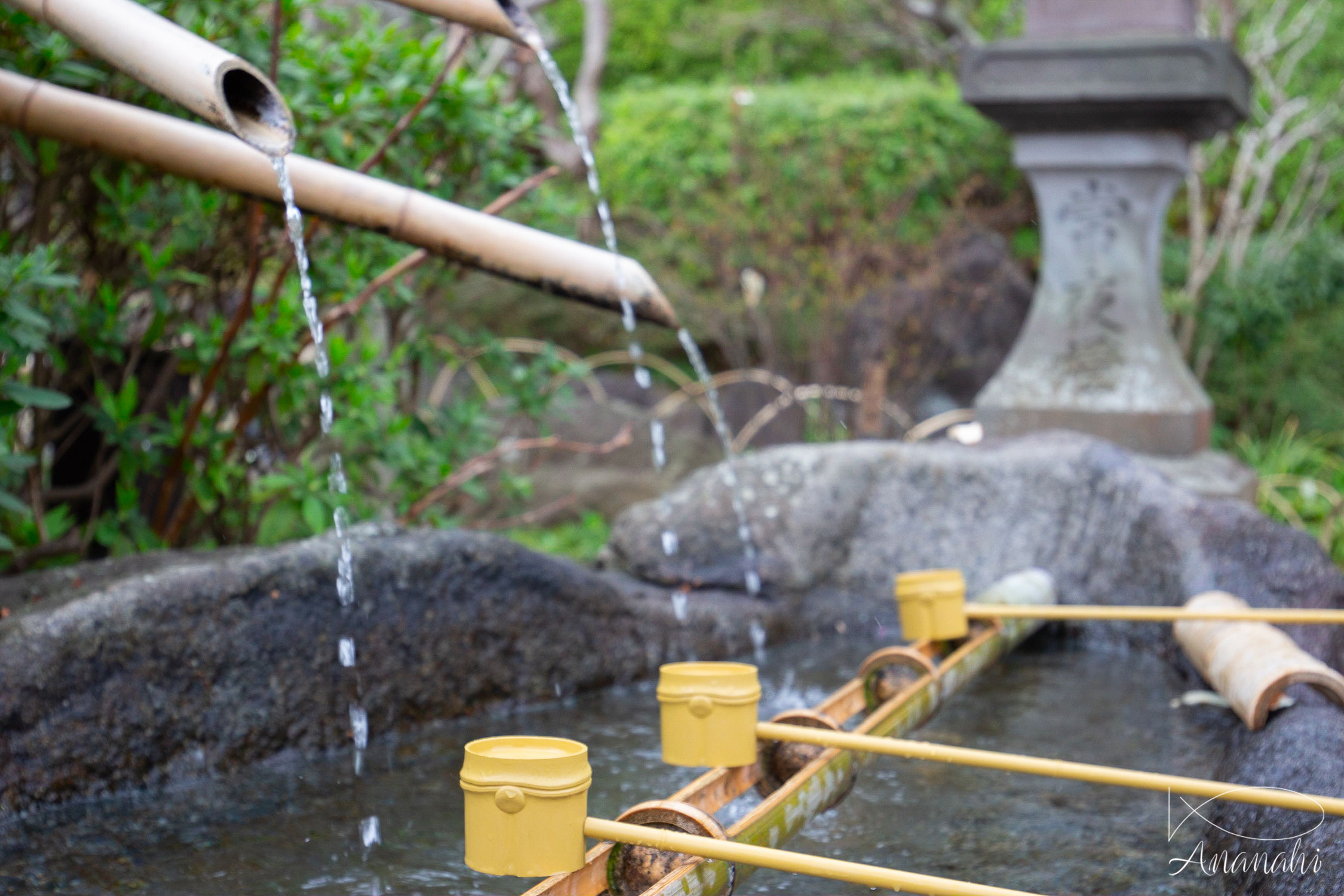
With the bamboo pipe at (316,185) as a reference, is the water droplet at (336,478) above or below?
below

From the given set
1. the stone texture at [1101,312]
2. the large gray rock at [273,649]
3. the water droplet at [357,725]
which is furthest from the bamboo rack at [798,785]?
the stone texture at [1101,312]

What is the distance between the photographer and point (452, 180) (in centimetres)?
419

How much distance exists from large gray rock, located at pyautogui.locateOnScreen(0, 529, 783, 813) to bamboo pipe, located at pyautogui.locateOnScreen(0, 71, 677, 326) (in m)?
0.94

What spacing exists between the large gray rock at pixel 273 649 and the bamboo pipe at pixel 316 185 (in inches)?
37.0

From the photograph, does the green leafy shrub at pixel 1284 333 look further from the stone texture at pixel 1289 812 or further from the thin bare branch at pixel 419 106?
the thin bare branch at pixel 419 106

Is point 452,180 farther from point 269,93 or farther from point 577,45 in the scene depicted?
point 577,45

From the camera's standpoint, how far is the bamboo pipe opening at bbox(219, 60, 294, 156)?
2043 millimetres

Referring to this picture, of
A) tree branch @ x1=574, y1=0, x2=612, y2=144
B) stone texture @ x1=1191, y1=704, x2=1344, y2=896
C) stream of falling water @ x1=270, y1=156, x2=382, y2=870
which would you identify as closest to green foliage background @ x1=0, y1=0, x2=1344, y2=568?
stream of falling water @ x1=270, y1=156, x2=382, y2=870

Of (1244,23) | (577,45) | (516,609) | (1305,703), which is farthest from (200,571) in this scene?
(577,45)

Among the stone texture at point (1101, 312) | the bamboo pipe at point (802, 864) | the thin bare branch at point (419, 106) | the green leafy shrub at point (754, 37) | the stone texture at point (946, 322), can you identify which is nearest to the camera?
the bamboo pipe at point (802, 864)

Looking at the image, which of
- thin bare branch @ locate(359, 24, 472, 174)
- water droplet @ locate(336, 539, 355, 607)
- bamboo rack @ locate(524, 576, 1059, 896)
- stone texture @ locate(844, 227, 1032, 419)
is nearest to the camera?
bamboo rack @ locate(524, 576, 1059, 896)

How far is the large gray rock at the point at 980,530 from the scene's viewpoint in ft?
13.0

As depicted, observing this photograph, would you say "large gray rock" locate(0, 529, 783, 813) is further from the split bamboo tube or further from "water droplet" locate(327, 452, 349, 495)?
the split bamboo tube

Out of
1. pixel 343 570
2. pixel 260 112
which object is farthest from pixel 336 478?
pixel 260 112
